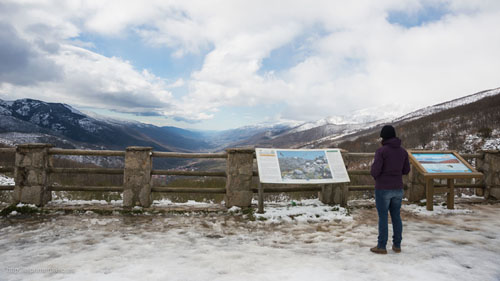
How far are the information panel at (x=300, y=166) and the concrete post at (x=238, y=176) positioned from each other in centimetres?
45

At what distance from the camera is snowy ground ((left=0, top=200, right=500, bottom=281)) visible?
3.68 metres

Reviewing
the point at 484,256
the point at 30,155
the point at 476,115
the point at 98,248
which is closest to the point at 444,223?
the point at 484,256

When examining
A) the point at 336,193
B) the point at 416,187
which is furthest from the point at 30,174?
the point at 416,187

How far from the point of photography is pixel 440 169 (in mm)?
7105

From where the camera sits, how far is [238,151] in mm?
7277

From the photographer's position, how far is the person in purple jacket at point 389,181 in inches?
171

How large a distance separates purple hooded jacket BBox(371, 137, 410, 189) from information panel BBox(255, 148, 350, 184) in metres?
2.42

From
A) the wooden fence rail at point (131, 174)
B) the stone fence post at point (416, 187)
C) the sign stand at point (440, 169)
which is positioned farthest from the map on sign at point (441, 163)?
the wooden fence rail at point (131, 174)

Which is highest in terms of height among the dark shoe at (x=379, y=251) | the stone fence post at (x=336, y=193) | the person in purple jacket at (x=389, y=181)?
the person in purple jacket at (x=389, y=181)

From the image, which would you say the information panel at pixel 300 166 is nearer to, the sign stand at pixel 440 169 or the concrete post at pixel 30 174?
the sign stand at pixel 440 169

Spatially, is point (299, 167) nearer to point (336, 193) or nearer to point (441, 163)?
point (336, 193)

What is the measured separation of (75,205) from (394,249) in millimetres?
7329

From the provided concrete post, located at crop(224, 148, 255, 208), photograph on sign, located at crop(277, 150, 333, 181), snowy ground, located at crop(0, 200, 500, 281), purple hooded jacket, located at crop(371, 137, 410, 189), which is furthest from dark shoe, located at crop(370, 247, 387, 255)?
concrete post, located at crop(224, 148, 255, 208)

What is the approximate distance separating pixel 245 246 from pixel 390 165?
2657mm
